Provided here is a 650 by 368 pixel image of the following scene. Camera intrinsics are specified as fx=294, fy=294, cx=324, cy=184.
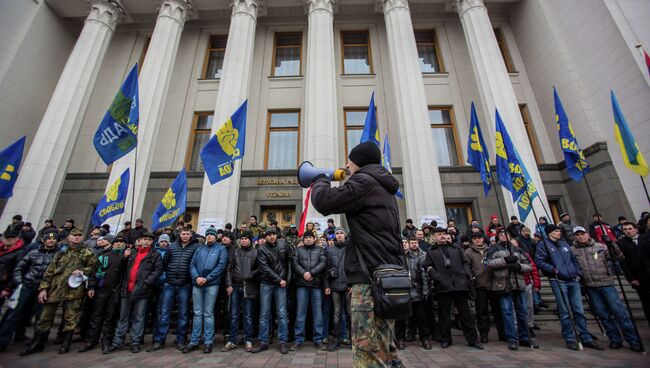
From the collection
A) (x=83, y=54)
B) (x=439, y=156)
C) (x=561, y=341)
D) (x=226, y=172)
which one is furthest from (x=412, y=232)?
(x=83, y=54)

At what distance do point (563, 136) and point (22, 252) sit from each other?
1246cm

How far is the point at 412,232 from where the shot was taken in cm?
892

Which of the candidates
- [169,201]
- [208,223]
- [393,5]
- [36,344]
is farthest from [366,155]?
[393,5]

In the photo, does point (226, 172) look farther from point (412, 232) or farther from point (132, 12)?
point (132, 12)

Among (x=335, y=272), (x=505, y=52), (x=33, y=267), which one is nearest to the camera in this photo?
(x=33, y=267)

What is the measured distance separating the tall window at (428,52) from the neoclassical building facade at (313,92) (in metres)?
0.10

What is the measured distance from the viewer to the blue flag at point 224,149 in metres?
7.47

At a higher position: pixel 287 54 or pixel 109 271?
pixel 287 54

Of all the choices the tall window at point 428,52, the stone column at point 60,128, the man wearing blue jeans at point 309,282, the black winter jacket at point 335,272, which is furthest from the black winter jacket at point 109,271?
the tall window at point 428,52

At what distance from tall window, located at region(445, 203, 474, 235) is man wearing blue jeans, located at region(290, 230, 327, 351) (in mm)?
9133

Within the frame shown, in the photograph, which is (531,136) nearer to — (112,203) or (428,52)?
(428,52)

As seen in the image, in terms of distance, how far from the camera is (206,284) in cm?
550

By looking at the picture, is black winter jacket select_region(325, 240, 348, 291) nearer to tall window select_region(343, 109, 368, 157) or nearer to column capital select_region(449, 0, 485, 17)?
tall window select_region(343, 109, 368, 157)

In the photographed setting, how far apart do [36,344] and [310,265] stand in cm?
491
